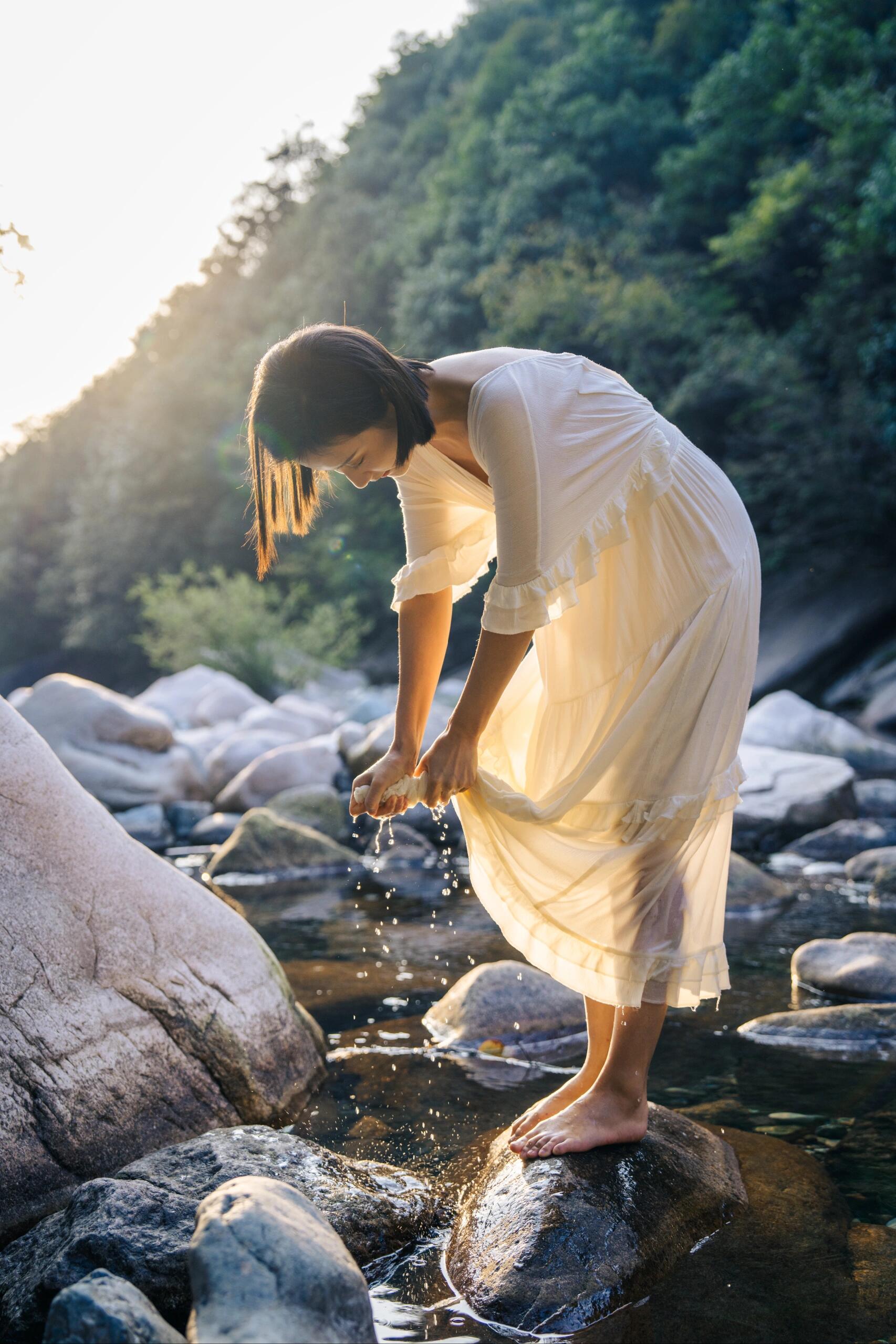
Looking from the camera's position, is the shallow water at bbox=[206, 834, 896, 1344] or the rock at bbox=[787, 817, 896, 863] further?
the rock at bbox=[787, 817, 896, 863]

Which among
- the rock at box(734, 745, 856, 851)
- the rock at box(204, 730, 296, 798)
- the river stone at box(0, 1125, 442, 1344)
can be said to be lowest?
the rock at box(734, 745, 856, 851)

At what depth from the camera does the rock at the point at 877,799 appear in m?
8.03

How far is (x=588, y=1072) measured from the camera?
2771 mm

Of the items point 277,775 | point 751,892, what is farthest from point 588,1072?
point 277,775

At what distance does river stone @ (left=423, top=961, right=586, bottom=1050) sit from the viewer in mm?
3898

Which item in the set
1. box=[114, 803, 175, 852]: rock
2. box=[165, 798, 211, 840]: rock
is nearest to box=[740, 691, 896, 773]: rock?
box=[165, 798, 211, 840]: rock

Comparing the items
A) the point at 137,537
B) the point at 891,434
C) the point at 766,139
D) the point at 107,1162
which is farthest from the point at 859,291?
the point at 137,537

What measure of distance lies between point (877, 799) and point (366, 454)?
679 cm

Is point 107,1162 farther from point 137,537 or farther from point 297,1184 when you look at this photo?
point 137,537

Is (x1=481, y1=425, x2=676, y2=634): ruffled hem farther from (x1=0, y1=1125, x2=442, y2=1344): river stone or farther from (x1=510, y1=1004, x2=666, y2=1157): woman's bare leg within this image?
(x1=0, y1=1125, x2=442, y2=1344): river stone

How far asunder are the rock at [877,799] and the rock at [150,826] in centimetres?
528

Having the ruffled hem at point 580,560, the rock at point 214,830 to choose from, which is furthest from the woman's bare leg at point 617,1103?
the rock at point 214,830

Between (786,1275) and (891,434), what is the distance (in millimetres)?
13004

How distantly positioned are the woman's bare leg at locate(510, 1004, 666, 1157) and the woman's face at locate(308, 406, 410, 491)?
4.48 ft
